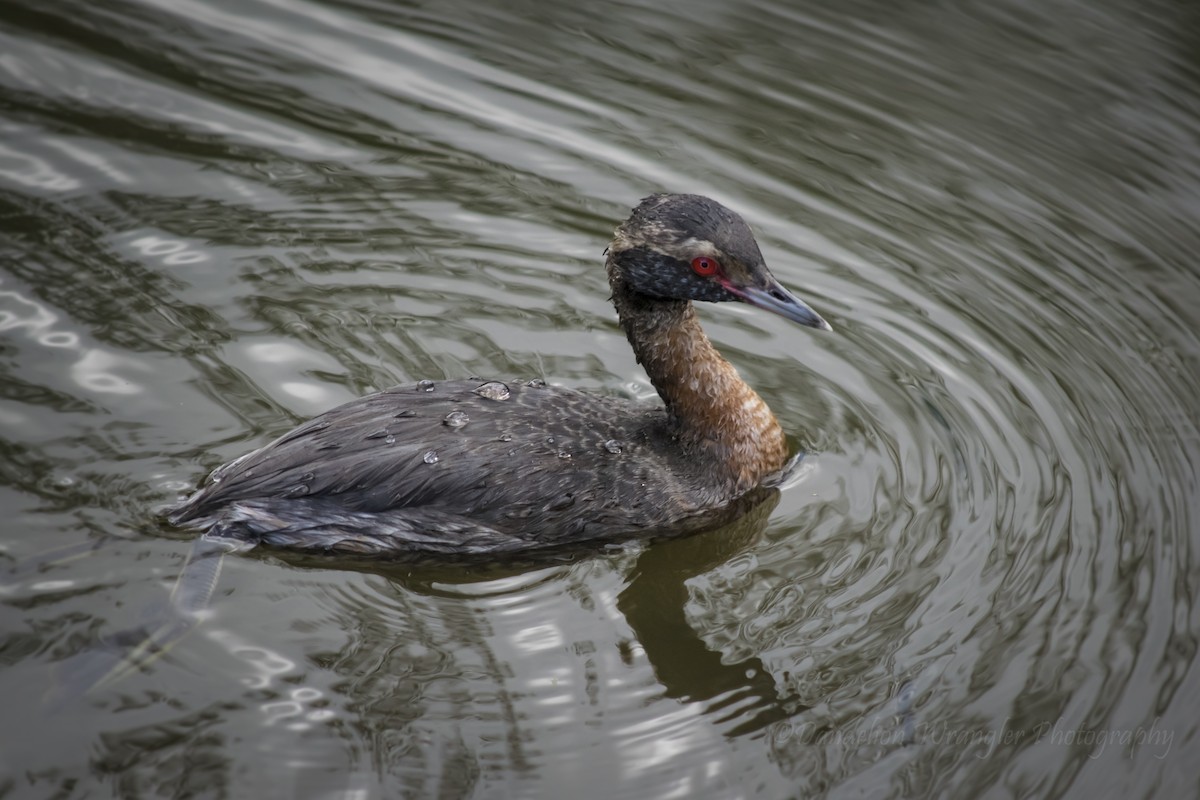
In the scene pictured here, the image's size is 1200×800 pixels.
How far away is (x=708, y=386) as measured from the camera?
18.8ft

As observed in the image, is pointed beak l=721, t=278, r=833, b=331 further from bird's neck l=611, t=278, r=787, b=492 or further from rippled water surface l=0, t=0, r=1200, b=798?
rippled water surface l=0, t=0, r=1200, b=798

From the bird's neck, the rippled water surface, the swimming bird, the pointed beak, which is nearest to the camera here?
the rippled water surface

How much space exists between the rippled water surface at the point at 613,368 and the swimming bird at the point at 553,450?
179mm

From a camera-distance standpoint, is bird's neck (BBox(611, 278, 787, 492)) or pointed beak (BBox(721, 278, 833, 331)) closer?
pointed beak (BBox(721, 278, 833, 331))

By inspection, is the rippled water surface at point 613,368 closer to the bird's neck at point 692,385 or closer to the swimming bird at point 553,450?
the swimming bird at point 553,450

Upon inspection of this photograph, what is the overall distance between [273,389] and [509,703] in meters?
2.25

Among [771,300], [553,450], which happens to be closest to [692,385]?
[771,300]

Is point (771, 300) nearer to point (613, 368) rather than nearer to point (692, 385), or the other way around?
point (692, 385)

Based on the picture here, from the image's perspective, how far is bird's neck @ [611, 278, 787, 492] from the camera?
5.73m

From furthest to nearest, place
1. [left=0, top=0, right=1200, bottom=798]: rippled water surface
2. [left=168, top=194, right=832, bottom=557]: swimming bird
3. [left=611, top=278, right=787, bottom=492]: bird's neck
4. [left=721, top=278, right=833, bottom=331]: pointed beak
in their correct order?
[left=611, top=278, right=787, bottom=492]: bird's neck, [left=721, top=278, right=833, bottom=331]: pointed beak, [left=168, top=194, right=832, bottom=557]: swimming bird, [left=0, top=0, right=1200, bottom=798]: rippled water surface

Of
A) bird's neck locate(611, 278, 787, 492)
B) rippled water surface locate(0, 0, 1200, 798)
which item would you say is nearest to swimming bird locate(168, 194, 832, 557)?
bird's neck locate(611, 278, 787, 492)

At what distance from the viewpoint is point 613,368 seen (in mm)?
6555

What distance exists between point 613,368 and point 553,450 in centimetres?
125

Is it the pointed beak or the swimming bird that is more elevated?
the pointed beak
